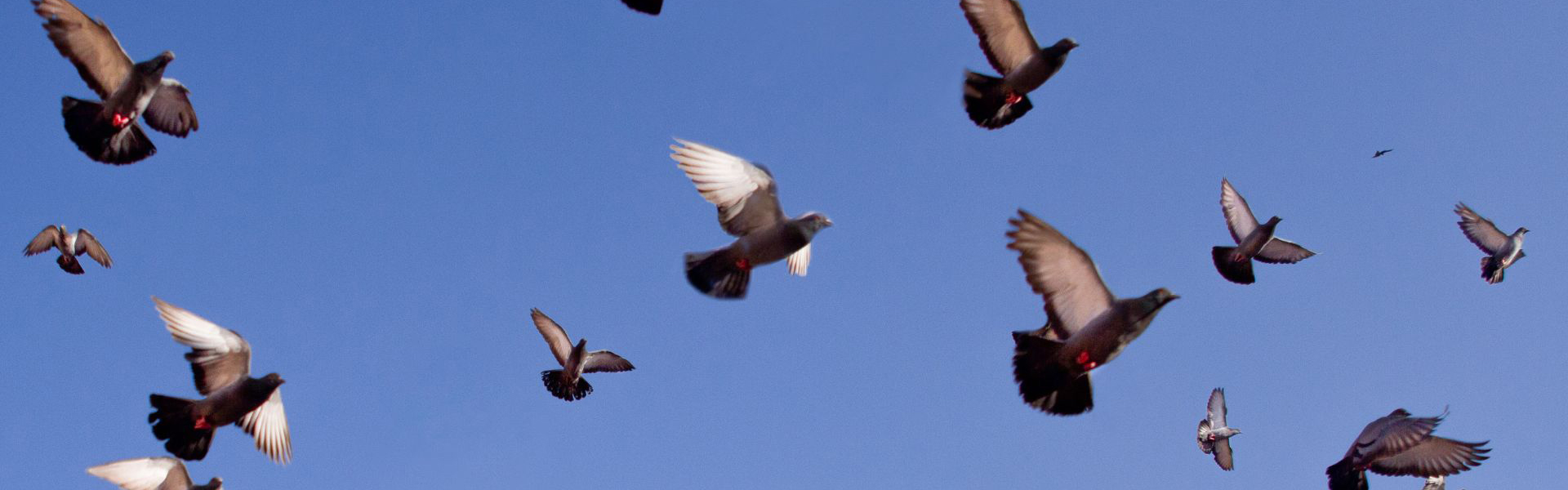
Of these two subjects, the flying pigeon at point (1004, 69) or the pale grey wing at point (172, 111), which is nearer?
the flying pigeon at point (1004, 69)

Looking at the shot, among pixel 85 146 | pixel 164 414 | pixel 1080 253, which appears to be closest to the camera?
pixel 1080 253

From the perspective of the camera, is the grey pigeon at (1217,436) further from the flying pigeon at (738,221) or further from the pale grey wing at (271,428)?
the pale grey wing at (271,428)

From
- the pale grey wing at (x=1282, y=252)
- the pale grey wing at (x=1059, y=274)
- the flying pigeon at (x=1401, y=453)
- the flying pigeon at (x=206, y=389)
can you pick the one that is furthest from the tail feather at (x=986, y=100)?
the flying pigeon at (x=206, y=389)

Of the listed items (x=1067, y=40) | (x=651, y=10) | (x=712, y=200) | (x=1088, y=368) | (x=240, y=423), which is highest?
(x=1067, y=40)

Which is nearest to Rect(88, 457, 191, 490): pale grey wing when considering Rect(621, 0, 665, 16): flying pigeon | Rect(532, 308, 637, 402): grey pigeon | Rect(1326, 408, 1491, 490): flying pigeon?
Rect(532, 308, 637, 402): grey pigeon

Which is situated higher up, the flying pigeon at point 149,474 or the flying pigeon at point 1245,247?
the flying pigeon at point 1245,247

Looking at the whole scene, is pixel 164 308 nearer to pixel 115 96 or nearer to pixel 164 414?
pixel 164 414

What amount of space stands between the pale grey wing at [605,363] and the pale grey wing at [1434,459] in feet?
30.7

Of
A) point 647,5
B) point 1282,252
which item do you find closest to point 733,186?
point 647,5

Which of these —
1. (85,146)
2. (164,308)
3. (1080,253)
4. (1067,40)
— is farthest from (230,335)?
(1067,40)

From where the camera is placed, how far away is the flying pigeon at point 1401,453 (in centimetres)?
1361

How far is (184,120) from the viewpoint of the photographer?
1442 centimetres

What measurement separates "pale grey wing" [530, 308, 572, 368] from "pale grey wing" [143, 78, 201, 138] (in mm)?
4792

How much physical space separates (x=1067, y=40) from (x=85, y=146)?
9.38 metres
